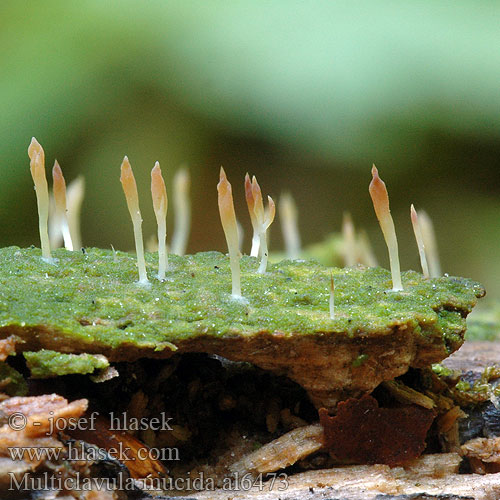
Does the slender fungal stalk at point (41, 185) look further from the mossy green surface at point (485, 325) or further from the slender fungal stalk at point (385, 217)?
the mossy green surface at point (485, 325)

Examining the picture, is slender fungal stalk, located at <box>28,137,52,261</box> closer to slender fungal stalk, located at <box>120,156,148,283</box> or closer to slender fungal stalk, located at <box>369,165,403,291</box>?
slender fungal stalk, located at <box>120,156,148,283</box>

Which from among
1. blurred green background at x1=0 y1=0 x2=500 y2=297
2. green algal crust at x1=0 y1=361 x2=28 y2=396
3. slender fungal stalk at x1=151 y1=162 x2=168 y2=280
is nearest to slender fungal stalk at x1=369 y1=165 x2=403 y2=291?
slender fungal stalk at x1=151 y1=162 x2=168 y2=280

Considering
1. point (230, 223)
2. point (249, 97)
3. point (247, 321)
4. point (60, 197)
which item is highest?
point (249, 97)

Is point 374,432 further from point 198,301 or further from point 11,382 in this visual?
point 11,382

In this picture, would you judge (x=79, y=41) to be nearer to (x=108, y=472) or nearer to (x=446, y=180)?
(x=446, y=180)

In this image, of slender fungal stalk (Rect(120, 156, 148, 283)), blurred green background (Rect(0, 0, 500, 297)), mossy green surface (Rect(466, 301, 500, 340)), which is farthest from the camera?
blurred green background (Rect(0, 0, 500, 297))

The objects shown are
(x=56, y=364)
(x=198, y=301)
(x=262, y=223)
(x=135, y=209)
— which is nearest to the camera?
(x=56, y=364)

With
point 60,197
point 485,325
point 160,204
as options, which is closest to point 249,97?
point 485,325

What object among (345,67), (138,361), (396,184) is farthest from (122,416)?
(396,184)
